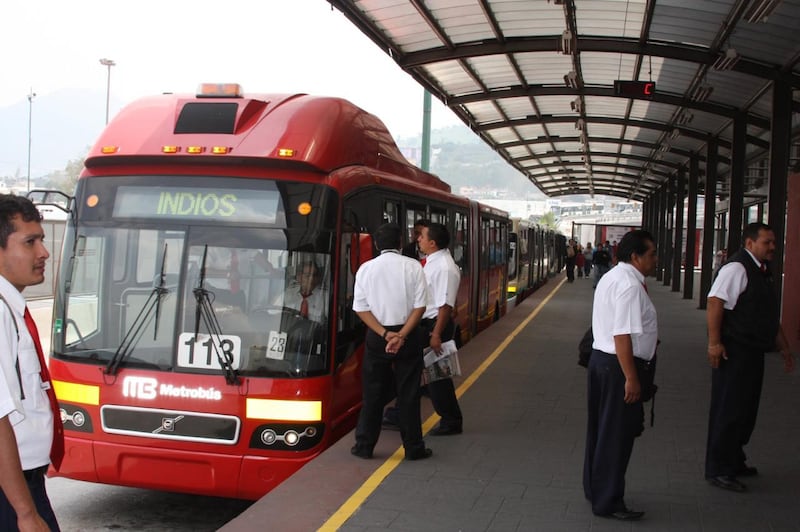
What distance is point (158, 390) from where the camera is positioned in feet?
20.8

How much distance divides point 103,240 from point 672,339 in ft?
41.6

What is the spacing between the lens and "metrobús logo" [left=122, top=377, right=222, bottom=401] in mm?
6285

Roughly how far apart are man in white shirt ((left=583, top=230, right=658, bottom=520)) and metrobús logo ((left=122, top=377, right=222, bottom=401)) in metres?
2.72

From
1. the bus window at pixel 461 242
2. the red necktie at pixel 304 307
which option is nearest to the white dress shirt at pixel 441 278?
the red necktie at pixel 304 307

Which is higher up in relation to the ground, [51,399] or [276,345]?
[51,399]

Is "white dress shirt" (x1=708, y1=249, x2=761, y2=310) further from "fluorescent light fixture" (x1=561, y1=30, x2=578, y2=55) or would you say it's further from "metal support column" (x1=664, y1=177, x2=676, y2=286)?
"metal support column" (x1=664, y1=177, x2=676, y2=286)

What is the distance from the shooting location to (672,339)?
54.7 ft

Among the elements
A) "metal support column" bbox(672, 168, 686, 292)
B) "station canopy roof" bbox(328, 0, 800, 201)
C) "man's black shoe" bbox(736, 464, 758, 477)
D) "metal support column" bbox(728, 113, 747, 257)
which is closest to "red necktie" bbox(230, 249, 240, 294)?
"man's black shoe" bbox(736, 464, 758, 477)

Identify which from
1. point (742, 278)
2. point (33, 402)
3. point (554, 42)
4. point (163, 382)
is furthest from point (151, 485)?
point (554, 42)

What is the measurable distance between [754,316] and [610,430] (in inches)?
58.7

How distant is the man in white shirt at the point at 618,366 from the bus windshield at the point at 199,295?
216 centimetres

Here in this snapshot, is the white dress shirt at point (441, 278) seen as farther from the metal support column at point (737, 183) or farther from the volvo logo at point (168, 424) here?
the metal support column at point (737, 183)

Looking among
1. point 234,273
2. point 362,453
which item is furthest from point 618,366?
point 234,273

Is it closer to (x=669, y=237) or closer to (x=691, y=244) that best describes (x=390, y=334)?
(x=691, y=244)
